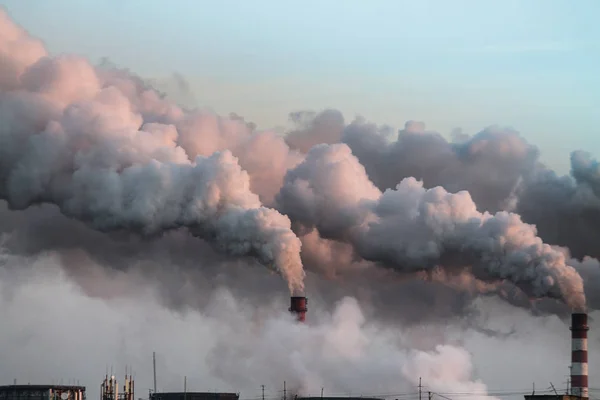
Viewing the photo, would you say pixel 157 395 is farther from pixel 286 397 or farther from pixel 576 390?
pixel 576 390

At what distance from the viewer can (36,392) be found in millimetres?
A: 92562

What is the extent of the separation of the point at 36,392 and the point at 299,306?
2730 cm

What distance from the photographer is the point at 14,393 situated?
306 feet

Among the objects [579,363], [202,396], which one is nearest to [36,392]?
[202,396]

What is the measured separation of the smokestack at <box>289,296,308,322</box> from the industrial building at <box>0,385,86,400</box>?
23.9m

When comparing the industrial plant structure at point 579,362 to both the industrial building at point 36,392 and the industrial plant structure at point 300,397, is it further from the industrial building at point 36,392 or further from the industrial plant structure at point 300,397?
the industrial building at point 36,392

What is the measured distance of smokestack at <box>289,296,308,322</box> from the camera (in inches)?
3460

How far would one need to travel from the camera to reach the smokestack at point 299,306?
87875 millimetres

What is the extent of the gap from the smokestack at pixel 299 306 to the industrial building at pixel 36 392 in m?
23.9

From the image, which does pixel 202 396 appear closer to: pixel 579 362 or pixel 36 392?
pixel 36 392

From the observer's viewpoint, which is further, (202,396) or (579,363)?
(202,396)

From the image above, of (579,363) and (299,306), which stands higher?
(299,306)

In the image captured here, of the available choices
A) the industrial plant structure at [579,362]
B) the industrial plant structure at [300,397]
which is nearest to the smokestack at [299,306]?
the industrial plant structure at [300,397]

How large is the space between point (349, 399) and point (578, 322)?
76.9ft
